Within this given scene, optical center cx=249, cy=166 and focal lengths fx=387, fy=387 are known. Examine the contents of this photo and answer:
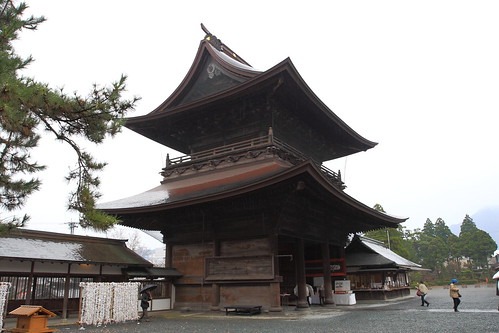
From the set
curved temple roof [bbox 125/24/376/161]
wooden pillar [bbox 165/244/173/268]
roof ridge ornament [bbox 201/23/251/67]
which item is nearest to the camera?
curved temple roof [bbox 125/24/376/161]

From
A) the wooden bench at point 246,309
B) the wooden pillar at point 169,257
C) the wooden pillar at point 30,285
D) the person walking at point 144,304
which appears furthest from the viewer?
the wooden pillar at point 169,257

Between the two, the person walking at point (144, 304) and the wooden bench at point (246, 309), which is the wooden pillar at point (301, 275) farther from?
the person walking at point (144, 304)

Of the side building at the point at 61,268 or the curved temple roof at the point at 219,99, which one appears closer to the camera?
the side building at the point at 61,268

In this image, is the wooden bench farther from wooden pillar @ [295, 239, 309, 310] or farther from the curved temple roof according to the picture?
the curved temple roof

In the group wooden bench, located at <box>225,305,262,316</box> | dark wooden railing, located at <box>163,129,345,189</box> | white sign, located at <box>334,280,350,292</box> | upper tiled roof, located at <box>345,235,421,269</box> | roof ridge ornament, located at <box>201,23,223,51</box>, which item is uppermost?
roof ridge ornament, located at <box>201,23,223,51</box>

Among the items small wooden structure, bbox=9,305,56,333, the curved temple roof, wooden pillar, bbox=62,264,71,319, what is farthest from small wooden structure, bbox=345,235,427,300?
small wooden structure, bbox=9,305,56,333

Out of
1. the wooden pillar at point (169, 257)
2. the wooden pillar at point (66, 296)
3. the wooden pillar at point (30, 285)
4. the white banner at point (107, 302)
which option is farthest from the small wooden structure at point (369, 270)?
the wooden pillar at point (30, 285)

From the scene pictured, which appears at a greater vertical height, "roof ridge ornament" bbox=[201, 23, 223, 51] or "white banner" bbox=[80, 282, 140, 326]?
"roof ridge ornament" bbox=[201, 23, 223, 51]

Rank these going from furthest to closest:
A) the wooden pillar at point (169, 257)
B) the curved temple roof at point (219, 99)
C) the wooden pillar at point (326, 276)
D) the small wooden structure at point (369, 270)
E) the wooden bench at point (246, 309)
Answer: the small wooden structure at point (369, 270) → the wooden pillar at point (326, 276) → the wooden pillar at point (169, 257) → the curved temple roof at point (219, 99) → the wooden bench at point (246, 309)

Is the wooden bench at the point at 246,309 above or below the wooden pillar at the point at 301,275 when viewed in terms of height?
below

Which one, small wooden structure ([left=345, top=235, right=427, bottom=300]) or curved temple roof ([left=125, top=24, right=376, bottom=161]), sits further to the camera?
small wooden structure ([left=345, top=235, right=427, bottom=300])

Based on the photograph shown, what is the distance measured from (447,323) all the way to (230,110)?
12028mm

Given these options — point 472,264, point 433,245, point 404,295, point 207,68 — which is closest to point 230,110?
point 207,68

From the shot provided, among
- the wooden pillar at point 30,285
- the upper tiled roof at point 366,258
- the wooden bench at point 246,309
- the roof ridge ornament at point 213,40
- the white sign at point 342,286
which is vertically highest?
the roof ridge ornament at point 213,40
